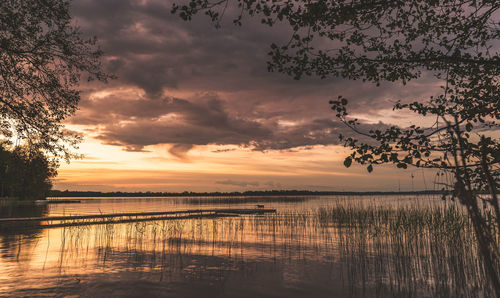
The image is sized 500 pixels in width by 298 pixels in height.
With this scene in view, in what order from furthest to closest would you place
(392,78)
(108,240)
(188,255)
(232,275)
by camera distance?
(108,240)
(188,255)
(232,275)
(392,78)

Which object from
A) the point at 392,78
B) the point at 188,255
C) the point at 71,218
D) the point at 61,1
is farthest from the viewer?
the point at 71,218

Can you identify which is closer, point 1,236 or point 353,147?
point 353,147

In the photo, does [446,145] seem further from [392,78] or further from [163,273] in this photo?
[163,273]

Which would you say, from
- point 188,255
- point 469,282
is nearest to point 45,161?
point 188,255

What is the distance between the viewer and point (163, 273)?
1121 cm

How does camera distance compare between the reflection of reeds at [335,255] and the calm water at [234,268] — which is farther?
the reflection of reeds at [335,255]

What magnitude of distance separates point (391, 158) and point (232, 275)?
7.64 metres

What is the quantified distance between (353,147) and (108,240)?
1598 centimetres

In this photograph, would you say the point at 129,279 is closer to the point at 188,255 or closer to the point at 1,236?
the point at 188,255

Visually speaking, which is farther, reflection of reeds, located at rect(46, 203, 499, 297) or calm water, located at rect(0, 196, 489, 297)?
reflection of reeds, located at rect(46, 203, 499, 297)

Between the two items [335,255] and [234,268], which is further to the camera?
[335,255]

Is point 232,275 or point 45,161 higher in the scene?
point 45,161

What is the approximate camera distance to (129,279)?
10352 mm

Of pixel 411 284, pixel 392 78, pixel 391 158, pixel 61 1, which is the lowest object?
pixel 411 284
